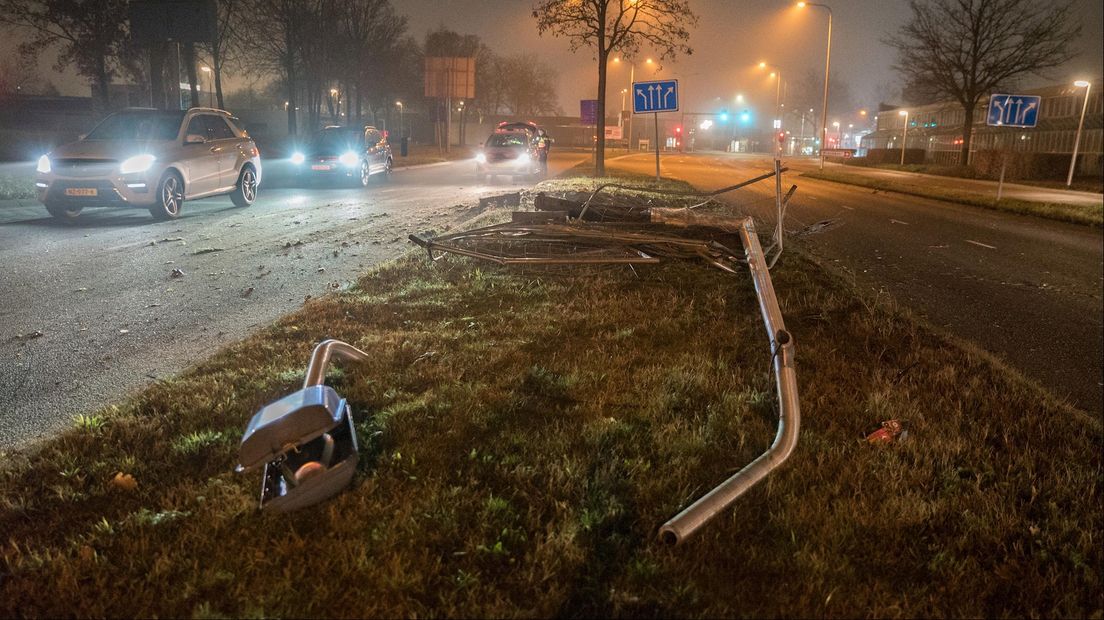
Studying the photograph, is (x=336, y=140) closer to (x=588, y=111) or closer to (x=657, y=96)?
(x=657, y=96)

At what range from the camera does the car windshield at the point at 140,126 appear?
471 inches

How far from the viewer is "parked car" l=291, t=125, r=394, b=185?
810 inches

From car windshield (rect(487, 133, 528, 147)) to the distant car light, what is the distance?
1532 centimetres

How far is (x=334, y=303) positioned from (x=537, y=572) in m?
3.94

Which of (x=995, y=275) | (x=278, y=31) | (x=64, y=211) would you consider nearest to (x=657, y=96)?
(x=995, y=275)

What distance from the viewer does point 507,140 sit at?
25672 mm

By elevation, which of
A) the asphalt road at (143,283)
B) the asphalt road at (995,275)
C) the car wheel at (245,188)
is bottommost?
the asphalt road at (995,275)

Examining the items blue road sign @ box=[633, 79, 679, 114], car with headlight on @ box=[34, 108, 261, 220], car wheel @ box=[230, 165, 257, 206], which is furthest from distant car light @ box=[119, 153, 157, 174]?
blue road sign @ box=[633, 79, 679, 114]

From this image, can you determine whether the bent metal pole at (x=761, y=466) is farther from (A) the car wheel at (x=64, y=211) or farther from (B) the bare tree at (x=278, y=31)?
(B) the bare tree at (x=278, y=31)

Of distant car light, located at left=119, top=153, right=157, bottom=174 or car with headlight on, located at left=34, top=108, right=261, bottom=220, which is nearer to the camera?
car with headlight on, located at left=34, top=108, right=261, bottom=220

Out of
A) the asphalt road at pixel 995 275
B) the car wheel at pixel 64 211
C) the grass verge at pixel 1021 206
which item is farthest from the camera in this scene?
the grass verge at pixel 1021 206

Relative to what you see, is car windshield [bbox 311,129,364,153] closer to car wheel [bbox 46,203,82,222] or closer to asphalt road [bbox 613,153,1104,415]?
car wheel [bbox 46,203,82,222]

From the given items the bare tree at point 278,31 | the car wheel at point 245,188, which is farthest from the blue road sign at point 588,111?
the car wheel at point 245,188

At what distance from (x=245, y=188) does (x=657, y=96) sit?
11035 mm
